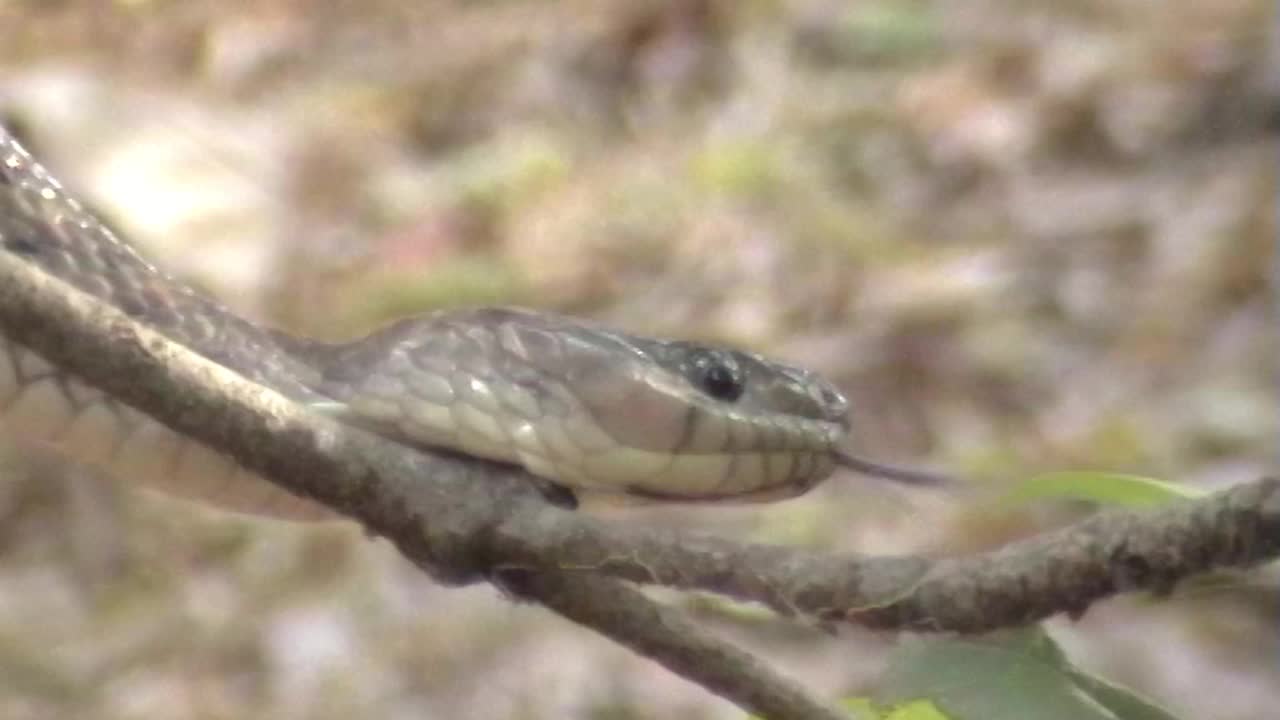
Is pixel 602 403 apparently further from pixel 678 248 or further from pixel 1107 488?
pixel 678 248

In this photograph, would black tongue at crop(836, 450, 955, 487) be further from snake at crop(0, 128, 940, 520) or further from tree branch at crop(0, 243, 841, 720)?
tree branch at crop(0, 243, 841, 720)

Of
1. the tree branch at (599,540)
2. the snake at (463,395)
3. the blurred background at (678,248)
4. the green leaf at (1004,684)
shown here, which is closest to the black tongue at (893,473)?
the snake at (463,395)

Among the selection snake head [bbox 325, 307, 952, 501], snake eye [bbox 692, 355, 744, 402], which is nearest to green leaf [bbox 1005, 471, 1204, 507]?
snake head [bbox 325, 307, 952, 501]

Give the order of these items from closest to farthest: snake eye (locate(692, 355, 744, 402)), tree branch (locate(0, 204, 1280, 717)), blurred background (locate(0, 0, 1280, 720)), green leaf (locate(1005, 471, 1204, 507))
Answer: tree branch (locate(0, 204, 1280, 717)) → green leaf (locate(1005, 471, 1204, 507)) → snake eye (locate(692, 355, 744, 402)) → blurred background (locate(0, 0, 1280, 720))

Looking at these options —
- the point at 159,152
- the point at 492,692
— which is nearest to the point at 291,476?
the point at 492,692

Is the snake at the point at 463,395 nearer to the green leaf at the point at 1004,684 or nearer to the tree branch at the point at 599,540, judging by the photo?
the tree branch at the point at 599,540

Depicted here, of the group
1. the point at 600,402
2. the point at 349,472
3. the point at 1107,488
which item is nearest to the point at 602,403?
the point at 600,402

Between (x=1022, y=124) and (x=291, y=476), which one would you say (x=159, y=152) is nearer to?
(x=1022, y=124)
